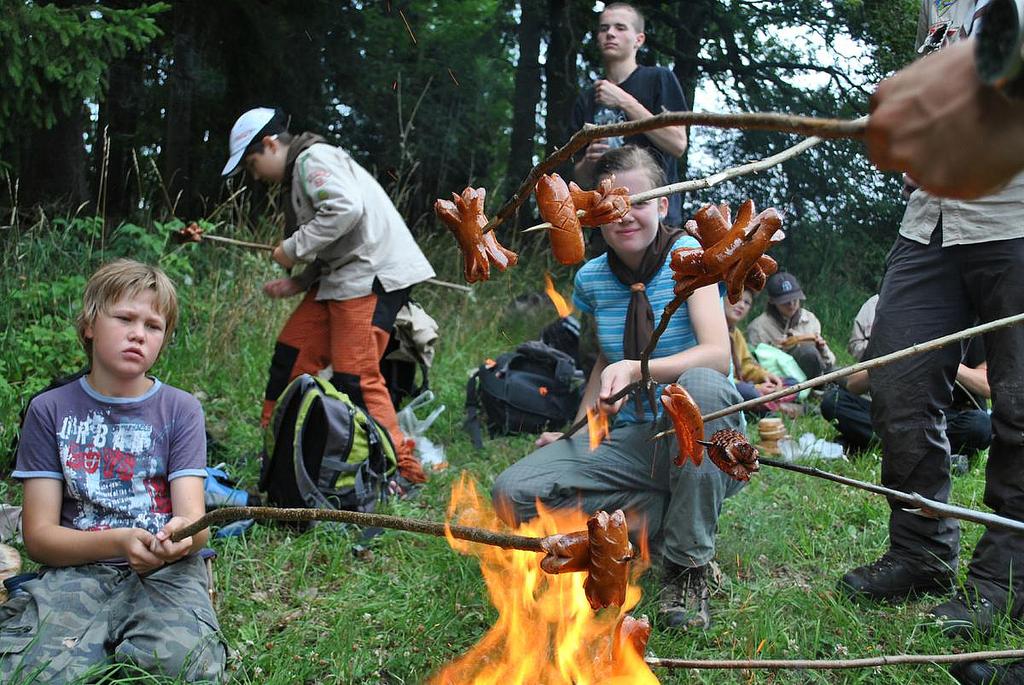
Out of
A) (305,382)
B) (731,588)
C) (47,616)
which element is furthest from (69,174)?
(731,588)

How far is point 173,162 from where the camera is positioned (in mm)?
7809

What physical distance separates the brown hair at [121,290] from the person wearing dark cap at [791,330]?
4598 millimetres

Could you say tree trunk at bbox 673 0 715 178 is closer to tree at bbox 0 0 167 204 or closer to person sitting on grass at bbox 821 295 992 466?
person sitting on grass at bbox 821 295 992 466

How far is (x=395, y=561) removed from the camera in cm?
315

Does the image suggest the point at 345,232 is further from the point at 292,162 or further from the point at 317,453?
the point at 317,453

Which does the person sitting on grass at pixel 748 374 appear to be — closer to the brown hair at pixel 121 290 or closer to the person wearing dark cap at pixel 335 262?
the person wearing dark cap at pixel 335 262

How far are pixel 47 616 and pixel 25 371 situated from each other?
2347 millimetres

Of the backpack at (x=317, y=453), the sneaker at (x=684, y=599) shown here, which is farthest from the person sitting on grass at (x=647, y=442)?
the backpack at (x=317, y=453)

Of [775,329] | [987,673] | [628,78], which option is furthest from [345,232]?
[775,329]

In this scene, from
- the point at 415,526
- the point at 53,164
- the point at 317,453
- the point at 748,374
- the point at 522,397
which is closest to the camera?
the point at 415,526

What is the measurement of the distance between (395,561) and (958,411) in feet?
9.33

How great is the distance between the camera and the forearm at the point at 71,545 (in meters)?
2.34

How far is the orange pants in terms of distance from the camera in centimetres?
436

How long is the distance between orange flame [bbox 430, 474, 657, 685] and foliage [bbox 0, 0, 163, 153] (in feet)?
11.1
